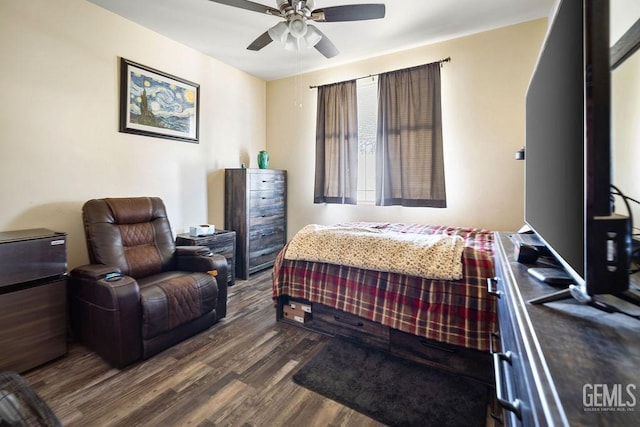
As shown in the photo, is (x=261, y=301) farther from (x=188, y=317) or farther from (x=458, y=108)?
(x=458, y=108)

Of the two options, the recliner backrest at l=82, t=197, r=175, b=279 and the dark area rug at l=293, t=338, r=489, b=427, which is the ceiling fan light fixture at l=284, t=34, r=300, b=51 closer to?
the recliner backrest at l=82, t=197, r=175, b=279

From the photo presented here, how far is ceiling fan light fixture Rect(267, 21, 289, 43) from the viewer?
2.22 meters

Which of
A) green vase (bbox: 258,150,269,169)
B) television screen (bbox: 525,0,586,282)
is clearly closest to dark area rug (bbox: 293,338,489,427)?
television screen (bbox: 525,0,586,282)

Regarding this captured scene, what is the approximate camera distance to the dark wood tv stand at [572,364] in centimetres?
42

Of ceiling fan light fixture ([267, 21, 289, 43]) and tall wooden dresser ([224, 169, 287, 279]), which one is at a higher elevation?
ceiling fan light fixture ([267, 21, 289, 43])

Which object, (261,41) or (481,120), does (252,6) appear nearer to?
(261,41)

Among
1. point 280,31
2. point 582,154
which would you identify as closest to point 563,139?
point 582,154

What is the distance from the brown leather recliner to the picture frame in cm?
85

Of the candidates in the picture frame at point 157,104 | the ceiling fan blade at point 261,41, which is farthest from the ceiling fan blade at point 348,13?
the picture frame at point 157,104

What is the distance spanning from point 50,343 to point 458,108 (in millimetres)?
4183

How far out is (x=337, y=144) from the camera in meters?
3.88

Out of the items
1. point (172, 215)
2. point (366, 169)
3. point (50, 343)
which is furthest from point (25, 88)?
point (366, 169)

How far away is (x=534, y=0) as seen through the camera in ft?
8.34
